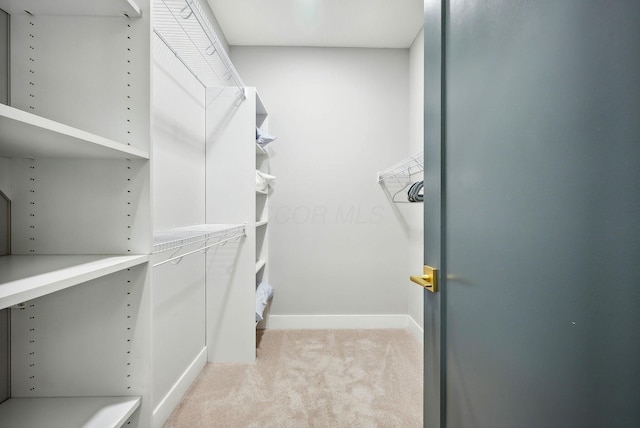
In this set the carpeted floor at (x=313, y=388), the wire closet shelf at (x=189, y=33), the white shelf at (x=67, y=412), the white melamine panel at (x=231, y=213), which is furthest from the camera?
the white melamine panel at (x=231, y=213)

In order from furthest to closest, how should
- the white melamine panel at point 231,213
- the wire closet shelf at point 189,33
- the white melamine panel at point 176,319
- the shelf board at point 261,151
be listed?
the shelf board at point 261,151 → the white melamine panel at point 231,213 → the white melamine panel at point 176,319 → the wire closet shelf at point 189,33

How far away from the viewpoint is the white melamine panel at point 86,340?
0.80 metres

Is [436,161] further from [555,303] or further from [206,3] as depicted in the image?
[206,3]

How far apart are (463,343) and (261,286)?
194 cm

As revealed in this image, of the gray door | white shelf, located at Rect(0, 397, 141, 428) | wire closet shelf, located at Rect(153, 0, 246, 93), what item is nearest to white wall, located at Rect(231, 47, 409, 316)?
wire closet shelf, located at Rect(153, 0, 246, 93)

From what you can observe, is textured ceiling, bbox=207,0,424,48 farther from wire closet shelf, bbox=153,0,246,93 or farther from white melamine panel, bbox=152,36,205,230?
white melamine panel, bbox=152,36,205,230

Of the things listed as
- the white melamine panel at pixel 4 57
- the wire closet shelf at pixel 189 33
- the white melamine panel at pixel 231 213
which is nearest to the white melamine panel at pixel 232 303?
the white melamine panel at pixel 231 213

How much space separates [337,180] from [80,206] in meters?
2.18

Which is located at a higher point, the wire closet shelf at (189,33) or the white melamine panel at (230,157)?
the wire closet shelf at (189,33)

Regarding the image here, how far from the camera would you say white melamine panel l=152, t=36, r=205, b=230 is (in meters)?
1.46

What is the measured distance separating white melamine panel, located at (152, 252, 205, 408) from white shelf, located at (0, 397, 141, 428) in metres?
0.61

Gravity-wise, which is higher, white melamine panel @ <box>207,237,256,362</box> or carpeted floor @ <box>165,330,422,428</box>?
white melamine panel @ <box>207,237,256,362</box>

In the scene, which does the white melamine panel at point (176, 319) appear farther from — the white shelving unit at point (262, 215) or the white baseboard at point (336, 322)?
the white baseboard at point (336, 322)

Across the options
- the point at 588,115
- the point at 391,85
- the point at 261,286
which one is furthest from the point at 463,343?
the point at 391,85
